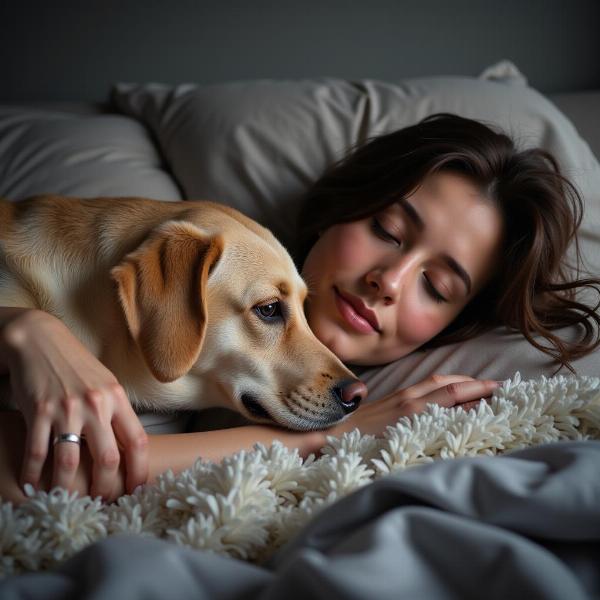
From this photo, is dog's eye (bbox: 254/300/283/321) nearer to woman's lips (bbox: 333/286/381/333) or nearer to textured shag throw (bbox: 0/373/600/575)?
woman's lips (bbox: 333/286/381/333)

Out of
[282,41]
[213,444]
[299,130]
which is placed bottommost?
[213,444]

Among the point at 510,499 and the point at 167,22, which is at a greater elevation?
the point at 167,22

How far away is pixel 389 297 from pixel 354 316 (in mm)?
97

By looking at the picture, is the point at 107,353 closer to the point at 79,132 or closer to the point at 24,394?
the point at 24,394

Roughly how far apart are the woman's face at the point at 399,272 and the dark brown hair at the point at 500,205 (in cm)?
6

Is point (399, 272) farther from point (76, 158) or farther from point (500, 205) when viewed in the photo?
point (76, 158)

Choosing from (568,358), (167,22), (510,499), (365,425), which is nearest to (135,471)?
(365,425)

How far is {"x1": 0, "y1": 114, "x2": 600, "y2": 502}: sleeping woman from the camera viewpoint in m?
1.11

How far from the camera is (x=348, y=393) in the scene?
1.37m

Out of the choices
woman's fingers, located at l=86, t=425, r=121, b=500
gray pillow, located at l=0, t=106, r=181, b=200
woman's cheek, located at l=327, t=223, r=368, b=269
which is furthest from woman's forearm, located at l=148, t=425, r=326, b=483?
gray pillow, located at l=0, t=106, r=181, b=200

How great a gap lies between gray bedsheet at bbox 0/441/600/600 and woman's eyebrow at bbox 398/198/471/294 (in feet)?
2.75

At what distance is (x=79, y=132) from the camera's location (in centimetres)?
208

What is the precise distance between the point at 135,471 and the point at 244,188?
1106 mm

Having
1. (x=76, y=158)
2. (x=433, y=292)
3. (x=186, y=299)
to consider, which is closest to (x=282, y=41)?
(x=76, y=158)
